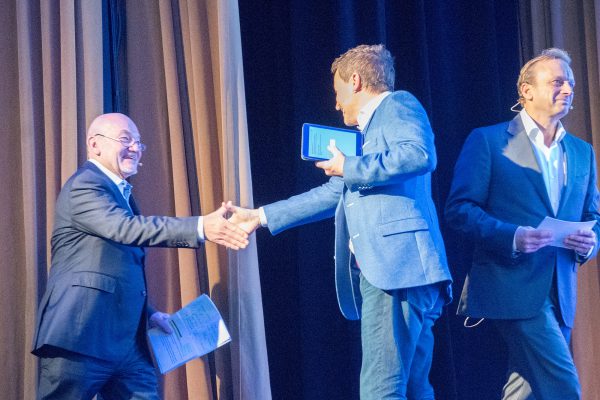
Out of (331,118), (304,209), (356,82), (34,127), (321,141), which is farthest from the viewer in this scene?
(331,118)

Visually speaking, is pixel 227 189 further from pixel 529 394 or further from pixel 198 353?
pixel 529 394

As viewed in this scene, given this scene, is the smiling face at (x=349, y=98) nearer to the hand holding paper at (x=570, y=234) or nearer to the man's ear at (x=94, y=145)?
the hand holding paper at (x=570, y=234)

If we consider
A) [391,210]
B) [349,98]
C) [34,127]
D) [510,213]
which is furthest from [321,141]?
[34,127]

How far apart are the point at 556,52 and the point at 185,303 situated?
6.06 ft

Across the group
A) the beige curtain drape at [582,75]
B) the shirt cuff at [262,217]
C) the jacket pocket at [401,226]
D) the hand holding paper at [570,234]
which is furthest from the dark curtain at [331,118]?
the jacket pocket at [401,226]

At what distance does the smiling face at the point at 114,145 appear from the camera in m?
2.93

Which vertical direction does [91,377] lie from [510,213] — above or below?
below

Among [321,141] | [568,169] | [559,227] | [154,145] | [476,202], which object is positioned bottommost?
[559,227]

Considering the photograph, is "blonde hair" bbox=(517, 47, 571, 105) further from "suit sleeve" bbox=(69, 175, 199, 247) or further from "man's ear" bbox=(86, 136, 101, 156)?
"man's ear" bbox=(86, 136, 101, 156)

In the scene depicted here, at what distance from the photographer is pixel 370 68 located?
266 centimetres

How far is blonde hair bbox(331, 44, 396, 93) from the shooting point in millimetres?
2660

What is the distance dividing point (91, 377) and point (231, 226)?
2.42ft

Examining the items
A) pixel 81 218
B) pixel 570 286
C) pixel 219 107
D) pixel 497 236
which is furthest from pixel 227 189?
pixel 570 286

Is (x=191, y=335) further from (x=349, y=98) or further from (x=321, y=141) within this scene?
(x=349, y=98)
